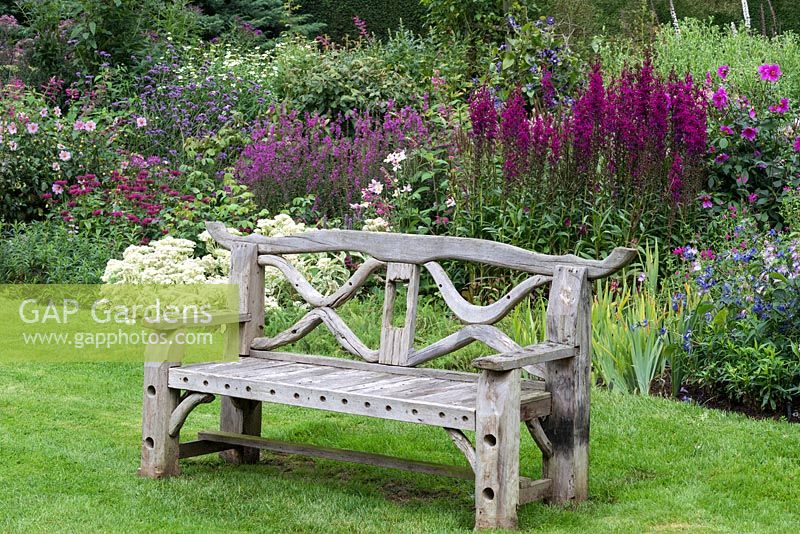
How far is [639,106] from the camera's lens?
6.76 meters

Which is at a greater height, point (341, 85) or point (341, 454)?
point (341, 85)

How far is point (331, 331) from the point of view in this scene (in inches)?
183

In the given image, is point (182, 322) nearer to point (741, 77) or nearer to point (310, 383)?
point (310, 383)

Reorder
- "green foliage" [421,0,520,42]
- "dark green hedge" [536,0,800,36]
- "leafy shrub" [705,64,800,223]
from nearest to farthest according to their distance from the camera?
"leafy shrub" [705,64,800,223], "green foliage" [421,0,520,42], "dark green hedge" [536,0,800,36]

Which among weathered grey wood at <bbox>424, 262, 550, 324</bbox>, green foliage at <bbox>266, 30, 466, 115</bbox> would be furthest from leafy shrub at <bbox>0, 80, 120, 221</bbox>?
weathered grey wood at <bbox>424, 262, 550, 324</bbox>

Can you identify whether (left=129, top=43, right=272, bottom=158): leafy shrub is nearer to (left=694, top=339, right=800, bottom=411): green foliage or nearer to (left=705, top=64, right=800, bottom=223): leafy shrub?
(left=705, top=64, right=800, bottom=223): leafy shrub

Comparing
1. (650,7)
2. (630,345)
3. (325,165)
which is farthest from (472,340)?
(650,7)

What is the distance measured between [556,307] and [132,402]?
2.62 metres

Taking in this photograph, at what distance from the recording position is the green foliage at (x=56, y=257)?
811 centimetres

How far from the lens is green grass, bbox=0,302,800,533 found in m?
3.91

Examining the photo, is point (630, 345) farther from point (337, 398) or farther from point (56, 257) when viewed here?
point (56, 257)

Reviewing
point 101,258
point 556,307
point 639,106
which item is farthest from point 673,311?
point 101,258

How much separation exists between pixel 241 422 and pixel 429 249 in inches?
47.3

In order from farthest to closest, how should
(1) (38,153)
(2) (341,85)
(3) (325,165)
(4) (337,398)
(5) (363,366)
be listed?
(2) (341,85) → (1) (38,153) → (3) (325,165) → (5) (363,366) → (4) (337,398)
